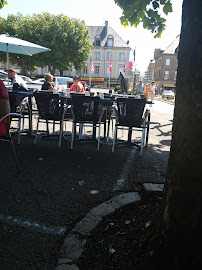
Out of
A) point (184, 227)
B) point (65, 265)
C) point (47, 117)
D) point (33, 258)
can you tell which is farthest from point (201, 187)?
point (47, 117)

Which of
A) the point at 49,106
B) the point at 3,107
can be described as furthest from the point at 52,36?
the point at 3,107

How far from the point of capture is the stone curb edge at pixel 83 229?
205cm

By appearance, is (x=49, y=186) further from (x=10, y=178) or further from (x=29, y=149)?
(x=29, y=149)

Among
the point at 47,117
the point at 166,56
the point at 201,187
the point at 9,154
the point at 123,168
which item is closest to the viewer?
the point at 201,187

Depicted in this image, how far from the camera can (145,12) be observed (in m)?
5.36

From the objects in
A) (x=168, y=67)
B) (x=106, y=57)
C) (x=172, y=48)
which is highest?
(x=172, y=48)

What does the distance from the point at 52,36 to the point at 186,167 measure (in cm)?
4043

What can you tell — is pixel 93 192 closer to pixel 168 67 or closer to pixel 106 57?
pixel 106 57

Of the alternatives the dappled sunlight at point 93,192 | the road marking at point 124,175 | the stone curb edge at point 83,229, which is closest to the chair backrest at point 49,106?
the road marking at point 124,175

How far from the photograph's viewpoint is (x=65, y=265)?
6.56ft

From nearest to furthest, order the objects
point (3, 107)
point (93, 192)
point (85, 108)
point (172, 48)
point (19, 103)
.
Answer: point (93, 192) < point (3, 107) < point (85, 108) < point (19, 103) < point (172, 48)

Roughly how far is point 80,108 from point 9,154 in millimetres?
1741

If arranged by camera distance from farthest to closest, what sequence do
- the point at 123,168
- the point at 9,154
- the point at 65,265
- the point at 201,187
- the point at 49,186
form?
the point at 9,154
the point at 123,168
the point at 49,186
the point at 65,265
the point at 201,187

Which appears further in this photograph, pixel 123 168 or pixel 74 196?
pixel 123 168
